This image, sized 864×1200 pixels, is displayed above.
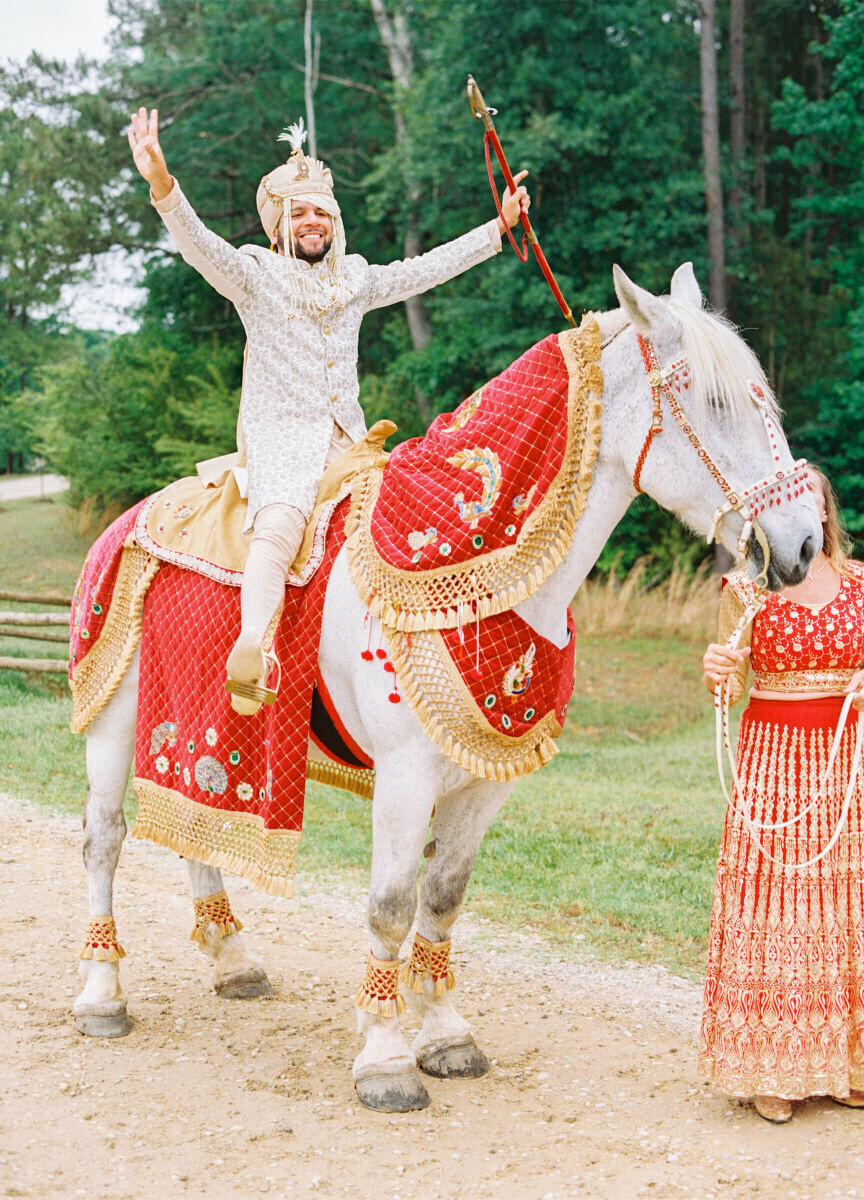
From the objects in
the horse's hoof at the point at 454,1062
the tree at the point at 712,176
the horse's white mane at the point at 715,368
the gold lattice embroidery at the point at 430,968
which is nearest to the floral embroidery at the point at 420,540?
the horse's white mane at the point at 715,368

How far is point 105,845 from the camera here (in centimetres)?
433

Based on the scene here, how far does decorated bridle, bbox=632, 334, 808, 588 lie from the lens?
9.64ft

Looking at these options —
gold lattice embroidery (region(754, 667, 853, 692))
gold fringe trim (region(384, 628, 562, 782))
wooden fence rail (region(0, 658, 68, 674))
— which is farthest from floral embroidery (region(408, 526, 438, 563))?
wooden fence rail (region(0, 658, 68, 674))

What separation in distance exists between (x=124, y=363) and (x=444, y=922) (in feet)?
57.6

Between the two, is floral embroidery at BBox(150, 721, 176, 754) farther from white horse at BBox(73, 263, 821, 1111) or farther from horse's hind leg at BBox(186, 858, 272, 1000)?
horse's hind leg at BBox(186, 858, 272, 1000)

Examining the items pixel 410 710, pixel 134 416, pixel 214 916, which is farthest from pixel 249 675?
pixel 134 416

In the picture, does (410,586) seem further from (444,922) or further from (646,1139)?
(646,1139)

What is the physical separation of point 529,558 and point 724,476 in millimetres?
552

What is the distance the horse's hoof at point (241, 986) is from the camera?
4.57m

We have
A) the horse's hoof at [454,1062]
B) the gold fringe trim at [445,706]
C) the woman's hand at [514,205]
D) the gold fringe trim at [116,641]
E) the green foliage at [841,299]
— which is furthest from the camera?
the green foliage at [841,299]

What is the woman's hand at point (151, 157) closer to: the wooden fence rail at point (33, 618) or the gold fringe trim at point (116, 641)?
the gold fringe trim at point (116, 641)

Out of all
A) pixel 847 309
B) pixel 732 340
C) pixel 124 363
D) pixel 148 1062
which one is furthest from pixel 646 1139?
pixel 124 363

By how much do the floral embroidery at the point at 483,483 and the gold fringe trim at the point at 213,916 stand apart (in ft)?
6.92

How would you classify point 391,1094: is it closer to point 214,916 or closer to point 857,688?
point 214,916
